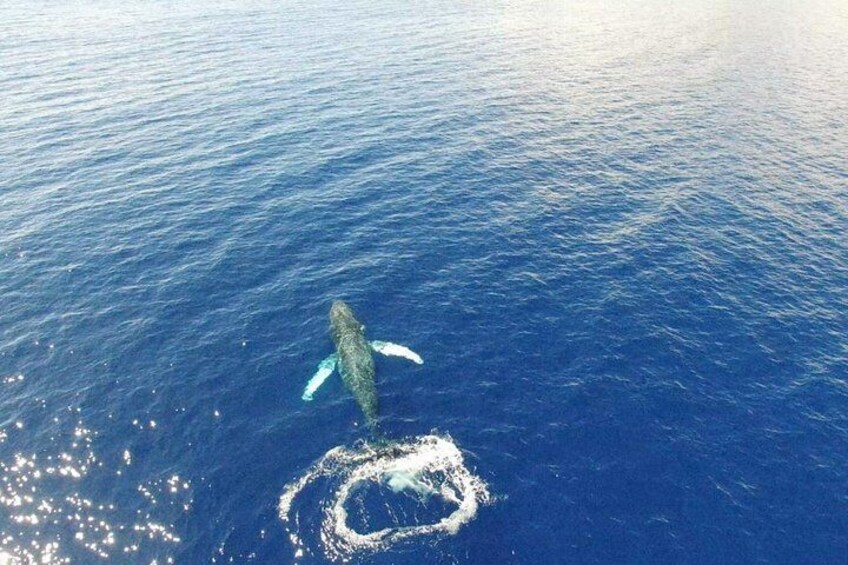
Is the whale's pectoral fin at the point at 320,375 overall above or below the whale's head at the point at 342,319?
below

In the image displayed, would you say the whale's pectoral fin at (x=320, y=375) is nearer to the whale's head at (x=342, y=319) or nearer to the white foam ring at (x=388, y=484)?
the whale's head at (x=342, y=319)

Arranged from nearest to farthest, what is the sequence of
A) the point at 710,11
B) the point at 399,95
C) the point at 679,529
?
the point at 679,529, the point at 399,95, the point at 710,11

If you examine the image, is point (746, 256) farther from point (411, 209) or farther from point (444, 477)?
point (444, 477)

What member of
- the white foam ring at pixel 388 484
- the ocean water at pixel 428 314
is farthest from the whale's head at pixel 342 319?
the white foam ring at pixel 388 484

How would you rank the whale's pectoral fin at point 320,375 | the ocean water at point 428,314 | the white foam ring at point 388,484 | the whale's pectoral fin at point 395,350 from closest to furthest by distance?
the white foam ring at point 388,484
the ocean water at point 428,314
the whale's pectoral fin at point 320,375
the whale's pectoral fin at point 395,350

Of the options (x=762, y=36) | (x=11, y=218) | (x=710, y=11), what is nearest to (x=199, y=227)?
(x=11, y=218)

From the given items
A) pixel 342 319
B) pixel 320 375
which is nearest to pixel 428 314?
pixel 342 319

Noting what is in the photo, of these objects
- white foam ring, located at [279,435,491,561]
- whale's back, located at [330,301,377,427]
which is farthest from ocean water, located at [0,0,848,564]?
whale's back, located at [330,301,377,427]

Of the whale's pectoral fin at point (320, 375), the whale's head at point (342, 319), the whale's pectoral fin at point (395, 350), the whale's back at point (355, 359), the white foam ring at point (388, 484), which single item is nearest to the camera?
the white foam ring at point (388, 484)
